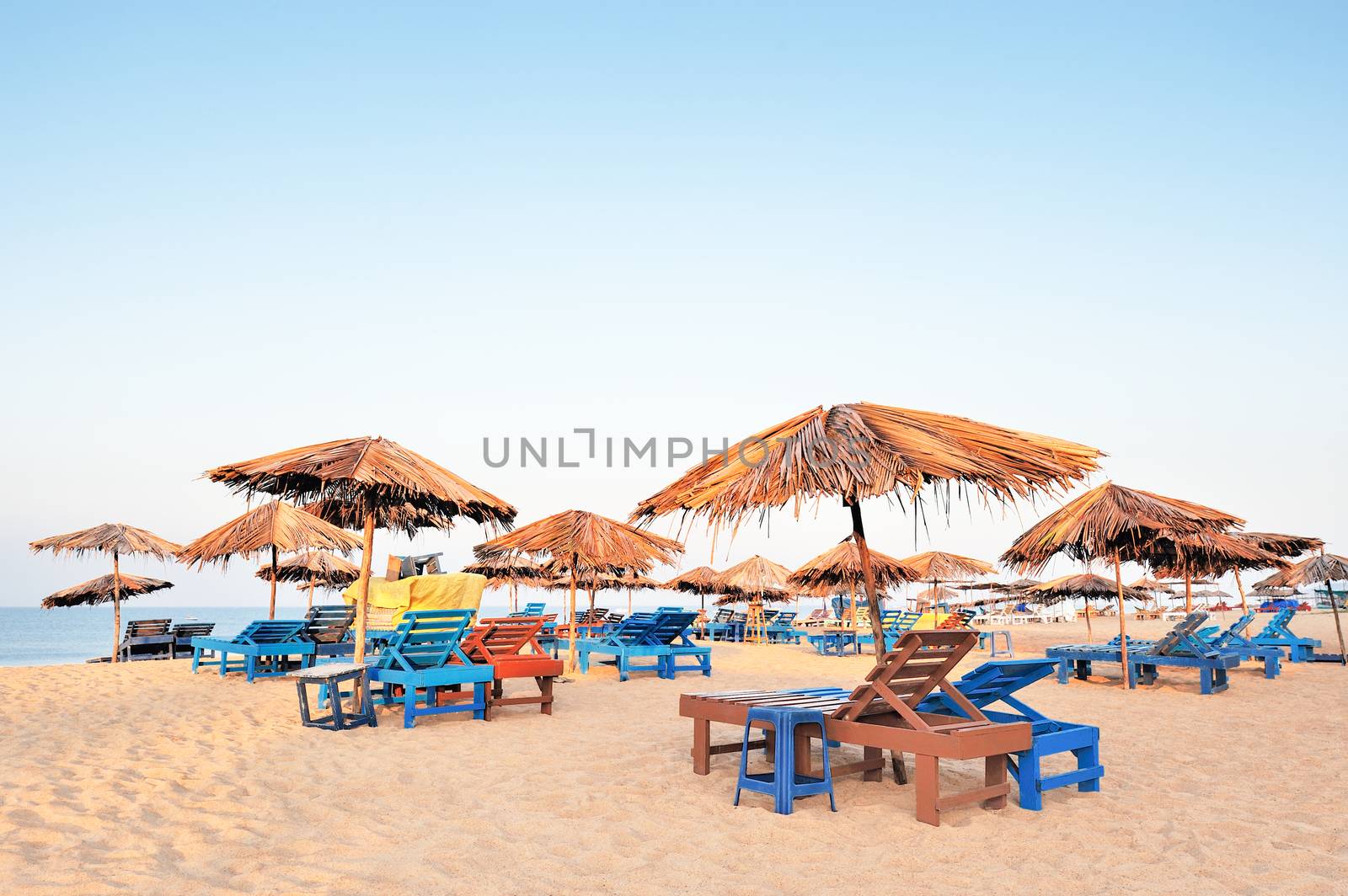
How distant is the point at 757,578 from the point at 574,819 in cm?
2059

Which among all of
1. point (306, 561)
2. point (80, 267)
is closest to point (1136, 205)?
point (306, 561)

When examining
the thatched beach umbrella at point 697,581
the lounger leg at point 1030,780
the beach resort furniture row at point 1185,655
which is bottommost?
the beach resort furniture row at point 1185,655

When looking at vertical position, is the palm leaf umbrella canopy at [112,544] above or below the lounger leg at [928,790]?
above

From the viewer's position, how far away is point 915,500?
217 inches

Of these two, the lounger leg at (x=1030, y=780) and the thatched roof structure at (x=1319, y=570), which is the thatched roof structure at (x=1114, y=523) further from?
the thatched roof structure at (x=1319, y=570)

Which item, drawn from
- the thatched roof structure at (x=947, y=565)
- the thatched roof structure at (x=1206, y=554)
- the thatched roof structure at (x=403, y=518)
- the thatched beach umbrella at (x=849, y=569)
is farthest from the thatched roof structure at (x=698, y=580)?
the thatched roof structure at (x=403, y=518)

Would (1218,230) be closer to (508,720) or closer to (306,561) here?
(508,720)

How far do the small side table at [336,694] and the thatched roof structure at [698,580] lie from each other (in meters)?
18.8

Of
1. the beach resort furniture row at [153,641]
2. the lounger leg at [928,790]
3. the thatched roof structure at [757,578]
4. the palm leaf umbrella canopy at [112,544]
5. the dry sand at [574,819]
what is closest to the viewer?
the dry sand at [574,819]

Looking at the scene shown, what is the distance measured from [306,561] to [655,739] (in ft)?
49.9

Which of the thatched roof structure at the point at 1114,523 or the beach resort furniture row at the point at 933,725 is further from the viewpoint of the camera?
the thatched roof structure at the point at 1114,523

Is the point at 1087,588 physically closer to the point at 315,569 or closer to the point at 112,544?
the point at 315,569

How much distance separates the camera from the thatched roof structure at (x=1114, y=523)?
10.5m

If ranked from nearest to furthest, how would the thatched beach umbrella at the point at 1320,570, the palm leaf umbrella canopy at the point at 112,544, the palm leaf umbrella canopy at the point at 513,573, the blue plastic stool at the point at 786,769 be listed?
the blue plastic stool at the point at 786,769
the palm leaf umbrella canopy at the point at 112,544
the thatched beach umbrella at the point at 1320,570
the palm leaf umbrella canopy at the point at 513,573
